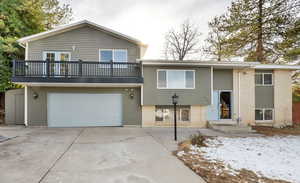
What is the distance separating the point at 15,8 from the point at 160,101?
1260 centimetres

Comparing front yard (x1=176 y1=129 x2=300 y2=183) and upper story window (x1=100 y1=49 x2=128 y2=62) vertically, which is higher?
upper story window (x1=100 y1=49 x2=128 y2=62)

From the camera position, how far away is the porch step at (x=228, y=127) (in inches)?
332

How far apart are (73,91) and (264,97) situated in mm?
12833

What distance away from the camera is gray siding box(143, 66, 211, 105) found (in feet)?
29.6

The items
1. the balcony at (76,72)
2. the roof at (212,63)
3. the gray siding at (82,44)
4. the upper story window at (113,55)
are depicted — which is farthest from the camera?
the upper story window at (113,55)

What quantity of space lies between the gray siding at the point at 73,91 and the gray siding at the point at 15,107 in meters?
1.04

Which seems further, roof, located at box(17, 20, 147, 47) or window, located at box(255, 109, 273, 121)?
window, located at box(255, 109, 273, 121)

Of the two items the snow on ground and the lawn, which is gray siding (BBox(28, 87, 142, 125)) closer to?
the lawn

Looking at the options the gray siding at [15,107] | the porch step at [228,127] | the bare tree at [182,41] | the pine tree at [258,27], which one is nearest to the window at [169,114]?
the porch step at [228,127]

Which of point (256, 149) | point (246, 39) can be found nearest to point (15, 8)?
point (256, 149)

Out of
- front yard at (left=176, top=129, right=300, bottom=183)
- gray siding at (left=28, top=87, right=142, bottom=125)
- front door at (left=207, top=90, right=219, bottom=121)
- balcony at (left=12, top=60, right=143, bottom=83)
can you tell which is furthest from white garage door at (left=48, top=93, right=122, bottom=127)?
front door at (left=207, top=90, right=219, bottom=121)

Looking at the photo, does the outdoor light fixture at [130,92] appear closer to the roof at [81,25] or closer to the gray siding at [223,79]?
the roof at [81,25]

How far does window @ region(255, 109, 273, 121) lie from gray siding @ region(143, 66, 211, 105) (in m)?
3.92

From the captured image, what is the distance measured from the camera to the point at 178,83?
9227 millimetres
